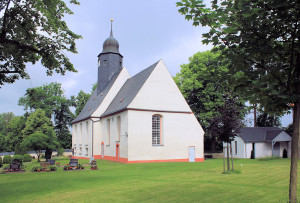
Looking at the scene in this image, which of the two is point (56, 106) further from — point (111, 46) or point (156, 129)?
point (156, 129)

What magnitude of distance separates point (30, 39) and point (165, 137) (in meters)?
21.3

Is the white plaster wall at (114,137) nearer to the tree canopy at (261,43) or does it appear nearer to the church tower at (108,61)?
the church tower at (108,61)

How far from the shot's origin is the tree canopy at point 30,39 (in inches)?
567

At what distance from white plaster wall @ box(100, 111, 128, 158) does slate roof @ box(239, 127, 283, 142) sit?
20.9m

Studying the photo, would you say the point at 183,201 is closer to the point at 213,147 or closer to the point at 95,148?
the point at 95,148

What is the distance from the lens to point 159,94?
110 ft

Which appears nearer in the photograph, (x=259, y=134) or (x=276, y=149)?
(x=276, y=149)

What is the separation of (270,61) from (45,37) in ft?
43.9

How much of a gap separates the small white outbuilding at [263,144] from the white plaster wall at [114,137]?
20.8 meters

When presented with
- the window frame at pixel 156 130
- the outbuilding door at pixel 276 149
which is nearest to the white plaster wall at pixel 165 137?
the window frame at pixel 156 130

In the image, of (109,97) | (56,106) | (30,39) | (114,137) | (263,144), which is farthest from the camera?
(56,106)

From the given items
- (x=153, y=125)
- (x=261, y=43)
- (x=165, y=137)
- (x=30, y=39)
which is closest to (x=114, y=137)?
(x=153, y=125)

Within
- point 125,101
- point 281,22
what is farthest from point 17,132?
point 281,22

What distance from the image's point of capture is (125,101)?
3456 cm
